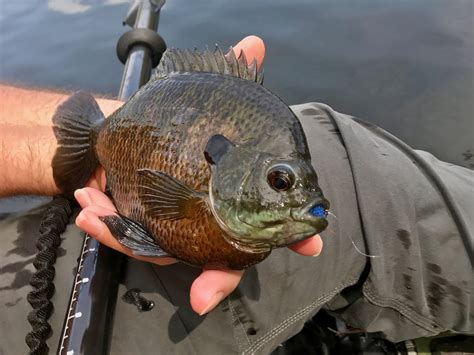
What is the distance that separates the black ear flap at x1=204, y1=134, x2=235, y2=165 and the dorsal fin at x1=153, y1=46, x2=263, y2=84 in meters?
0.28

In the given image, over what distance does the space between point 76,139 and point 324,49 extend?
4.17m

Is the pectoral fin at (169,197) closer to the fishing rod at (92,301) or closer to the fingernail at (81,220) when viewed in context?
the fingernail at (81,220)

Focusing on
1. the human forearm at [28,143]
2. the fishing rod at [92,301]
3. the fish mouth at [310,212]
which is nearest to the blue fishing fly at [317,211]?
the fish mouth at [310,212]

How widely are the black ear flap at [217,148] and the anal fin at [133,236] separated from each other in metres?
0.34

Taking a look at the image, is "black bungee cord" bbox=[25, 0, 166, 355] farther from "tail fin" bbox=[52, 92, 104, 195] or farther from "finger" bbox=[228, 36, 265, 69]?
"finger" bbox=[228, 36, 265, 69]

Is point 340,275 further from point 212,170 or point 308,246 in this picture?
point 212,170

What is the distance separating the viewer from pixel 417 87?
4.57 meters

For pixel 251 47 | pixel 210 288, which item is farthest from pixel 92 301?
pixel 251 47

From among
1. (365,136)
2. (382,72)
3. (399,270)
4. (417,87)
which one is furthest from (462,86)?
(399,270)

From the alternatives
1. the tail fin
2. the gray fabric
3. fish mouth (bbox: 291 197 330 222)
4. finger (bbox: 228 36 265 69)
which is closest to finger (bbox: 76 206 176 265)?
the gray fabric

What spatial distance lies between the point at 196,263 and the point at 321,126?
1.04m

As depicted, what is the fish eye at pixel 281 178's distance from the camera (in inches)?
49.0

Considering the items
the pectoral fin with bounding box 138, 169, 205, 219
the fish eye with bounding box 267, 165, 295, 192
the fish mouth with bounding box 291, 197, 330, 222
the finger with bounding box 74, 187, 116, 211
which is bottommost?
the finger with bounding box 74, 187, 116, 211

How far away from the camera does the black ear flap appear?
1322mm
